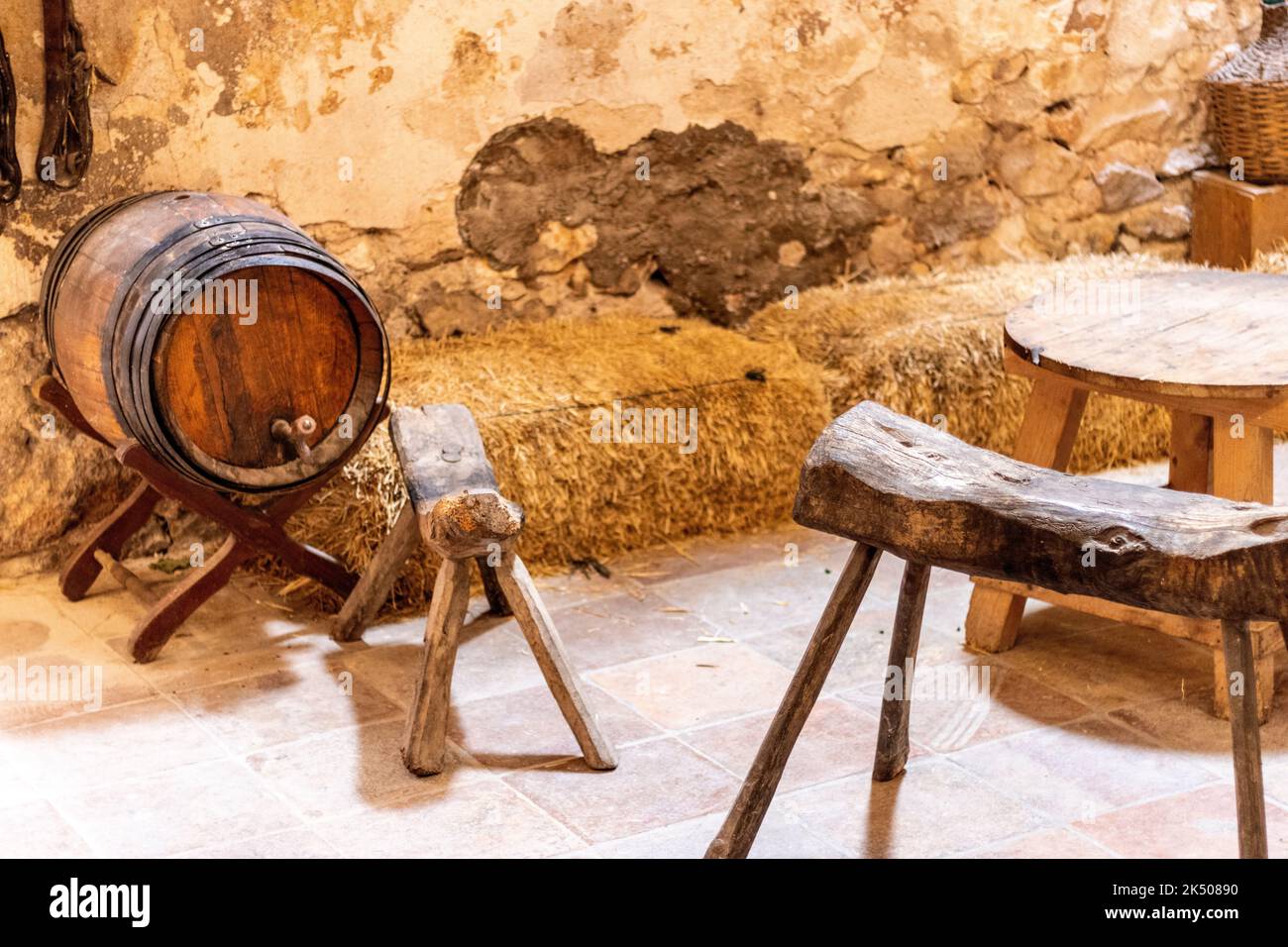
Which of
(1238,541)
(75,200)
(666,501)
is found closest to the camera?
(1238,541)

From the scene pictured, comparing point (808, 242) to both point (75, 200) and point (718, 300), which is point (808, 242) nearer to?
point (718, 300)

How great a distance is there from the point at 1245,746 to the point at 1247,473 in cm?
103

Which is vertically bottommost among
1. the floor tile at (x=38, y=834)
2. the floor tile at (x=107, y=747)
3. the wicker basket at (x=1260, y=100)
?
the floor tile at (x=38, y=834)

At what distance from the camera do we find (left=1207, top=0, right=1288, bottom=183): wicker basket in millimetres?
5359

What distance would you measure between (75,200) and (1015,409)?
2725 millimetres

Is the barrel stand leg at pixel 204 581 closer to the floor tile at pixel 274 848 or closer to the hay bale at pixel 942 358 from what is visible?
the floor tile at pixel 274 848

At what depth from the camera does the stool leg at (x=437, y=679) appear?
3.20m

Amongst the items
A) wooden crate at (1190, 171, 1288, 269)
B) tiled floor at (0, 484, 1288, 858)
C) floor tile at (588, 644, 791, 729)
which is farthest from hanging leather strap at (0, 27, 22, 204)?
wooden crate at (1190, 171, 1288, 269)

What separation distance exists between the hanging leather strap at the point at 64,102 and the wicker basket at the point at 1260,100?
371 centimetres

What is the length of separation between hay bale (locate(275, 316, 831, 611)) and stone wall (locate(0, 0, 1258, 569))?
33cm

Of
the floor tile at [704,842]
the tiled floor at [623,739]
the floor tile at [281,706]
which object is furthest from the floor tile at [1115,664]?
the floor tile at [281,706]

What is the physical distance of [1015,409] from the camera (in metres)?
4.83

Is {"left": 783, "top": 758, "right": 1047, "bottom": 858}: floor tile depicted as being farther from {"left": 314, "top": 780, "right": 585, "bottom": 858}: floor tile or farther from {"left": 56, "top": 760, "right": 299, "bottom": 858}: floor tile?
{"left": 56, "top": 760, "right": 299, "bottom": 858}: floor tile
